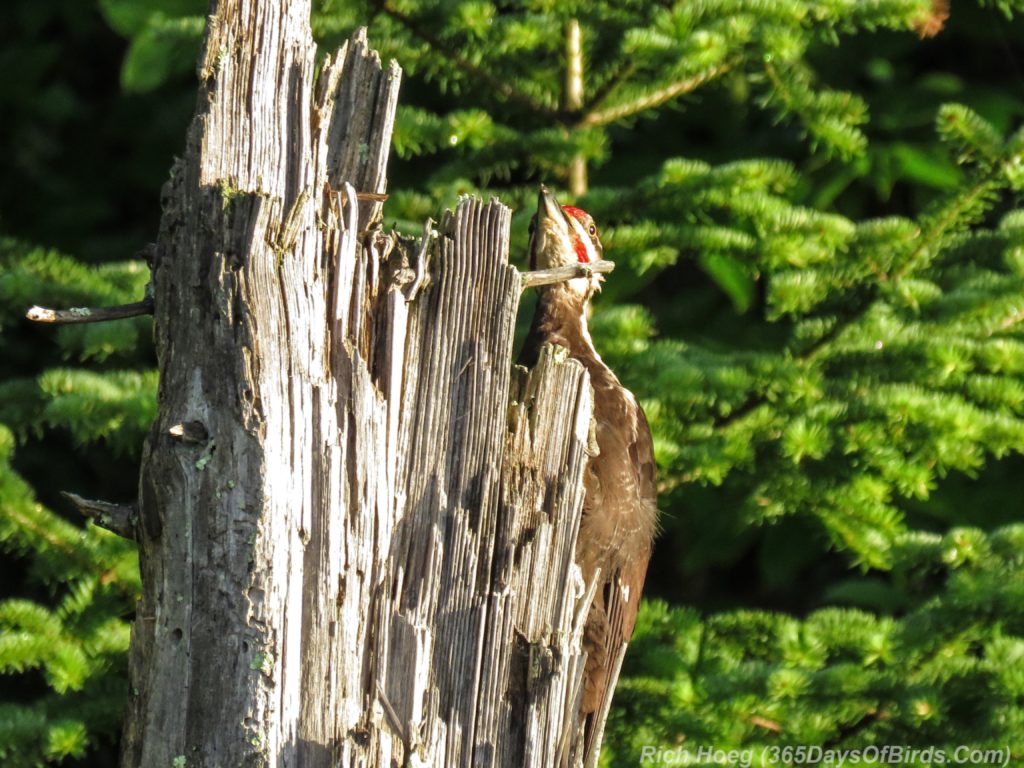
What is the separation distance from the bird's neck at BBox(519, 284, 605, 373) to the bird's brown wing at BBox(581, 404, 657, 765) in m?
0.37

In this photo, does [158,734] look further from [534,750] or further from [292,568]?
[534,750]

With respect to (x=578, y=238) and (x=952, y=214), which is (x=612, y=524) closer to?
(x=578, y=238)

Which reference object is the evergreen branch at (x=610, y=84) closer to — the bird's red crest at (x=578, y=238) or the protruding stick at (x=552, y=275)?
the bird's red crest at (x=578, y=238)

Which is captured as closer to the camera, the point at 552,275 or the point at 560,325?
the point at 552,275

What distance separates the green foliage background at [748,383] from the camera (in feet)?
11.3

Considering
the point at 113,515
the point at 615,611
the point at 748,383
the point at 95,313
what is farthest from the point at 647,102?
the point at 113,515

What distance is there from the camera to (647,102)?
4188mm

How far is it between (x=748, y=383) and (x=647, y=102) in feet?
3.69

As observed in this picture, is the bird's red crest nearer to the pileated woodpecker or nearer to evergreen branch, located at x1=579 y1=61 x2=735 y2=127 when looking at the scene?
the pileated woodpecker

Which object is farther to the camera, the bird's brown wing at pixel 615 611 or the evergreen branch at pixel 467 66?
the evergreen branch at pixel 467 66

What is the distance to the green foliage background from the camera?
11.3ft

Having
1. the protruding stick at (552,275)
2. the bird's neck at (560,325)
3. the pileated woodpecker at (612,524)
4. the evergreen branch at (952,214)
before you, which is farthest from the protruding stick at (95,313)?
the evergreen branch at (952,214)

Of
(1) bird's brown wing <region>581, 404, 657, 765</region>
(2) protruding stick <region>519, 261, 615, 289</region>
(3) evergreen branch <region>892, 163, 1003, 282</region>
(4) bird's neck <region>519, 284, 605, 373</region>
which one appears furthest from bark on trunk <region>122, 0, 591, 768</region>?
Answer: (3) evergreen branch <region>892, 163, 1003, 282</region>

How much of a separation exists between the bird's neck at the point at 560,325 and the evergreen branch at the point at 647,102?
0.73 m
